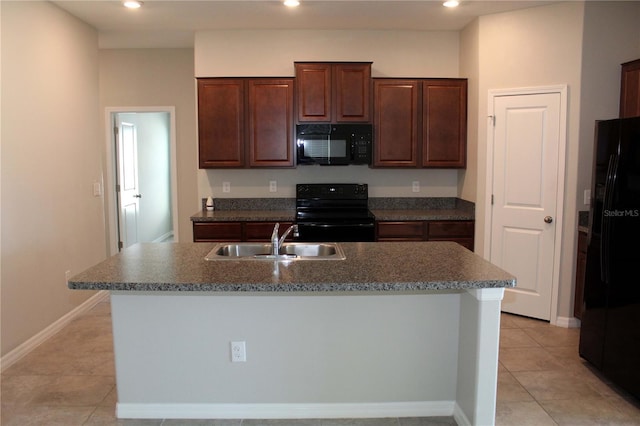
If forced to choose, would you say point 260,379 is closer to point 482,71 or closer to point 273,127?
point 273,127

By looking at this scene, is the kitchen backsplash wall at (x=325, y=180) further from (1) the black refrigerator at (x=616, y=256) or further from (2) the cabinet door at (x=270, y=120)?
(1) the black refrigerator at (x=616, y=256)

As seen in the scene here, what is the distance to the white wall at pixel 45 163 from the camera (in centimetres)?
328

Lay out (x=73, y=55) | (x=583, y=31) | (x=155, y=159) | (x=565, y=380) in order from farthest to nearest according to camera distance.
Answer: (x=155, y=159) < (x=73, y=55) < (x=583, y=31) < (x=565, y=380)

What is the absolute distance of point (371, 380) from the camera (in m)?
2.52

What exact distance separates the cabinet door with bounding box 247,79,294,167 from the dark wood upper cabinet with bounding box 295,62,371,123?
0.14 meters

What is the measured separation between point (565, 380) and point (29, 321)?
3739mm

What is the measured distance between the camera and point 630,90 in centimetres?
362

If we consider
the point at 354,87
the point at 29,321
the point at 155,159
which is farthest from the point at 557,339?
the point at 155,159

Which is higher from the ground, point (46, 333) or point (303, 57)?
point (303, 57)

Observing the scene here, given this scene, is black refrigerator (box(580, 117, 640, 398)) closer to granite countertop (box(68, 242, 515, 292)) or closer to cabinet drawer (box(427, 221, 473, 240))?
granite countertop (box(68, 242, 515, 292))

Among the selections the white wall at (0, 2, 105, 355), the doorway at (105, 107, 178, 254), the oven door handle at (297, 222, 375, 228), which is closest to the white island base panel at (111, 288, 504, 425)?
the white wall at (0, 2, 105, 355)

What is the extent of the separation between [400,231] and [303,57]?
6.49ft

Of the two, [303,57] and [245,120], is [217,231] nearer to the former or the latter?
[245,120]

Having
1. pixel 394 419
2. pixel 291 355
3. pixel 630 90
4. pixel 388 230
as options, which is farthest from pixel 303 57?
pixel 394 419
